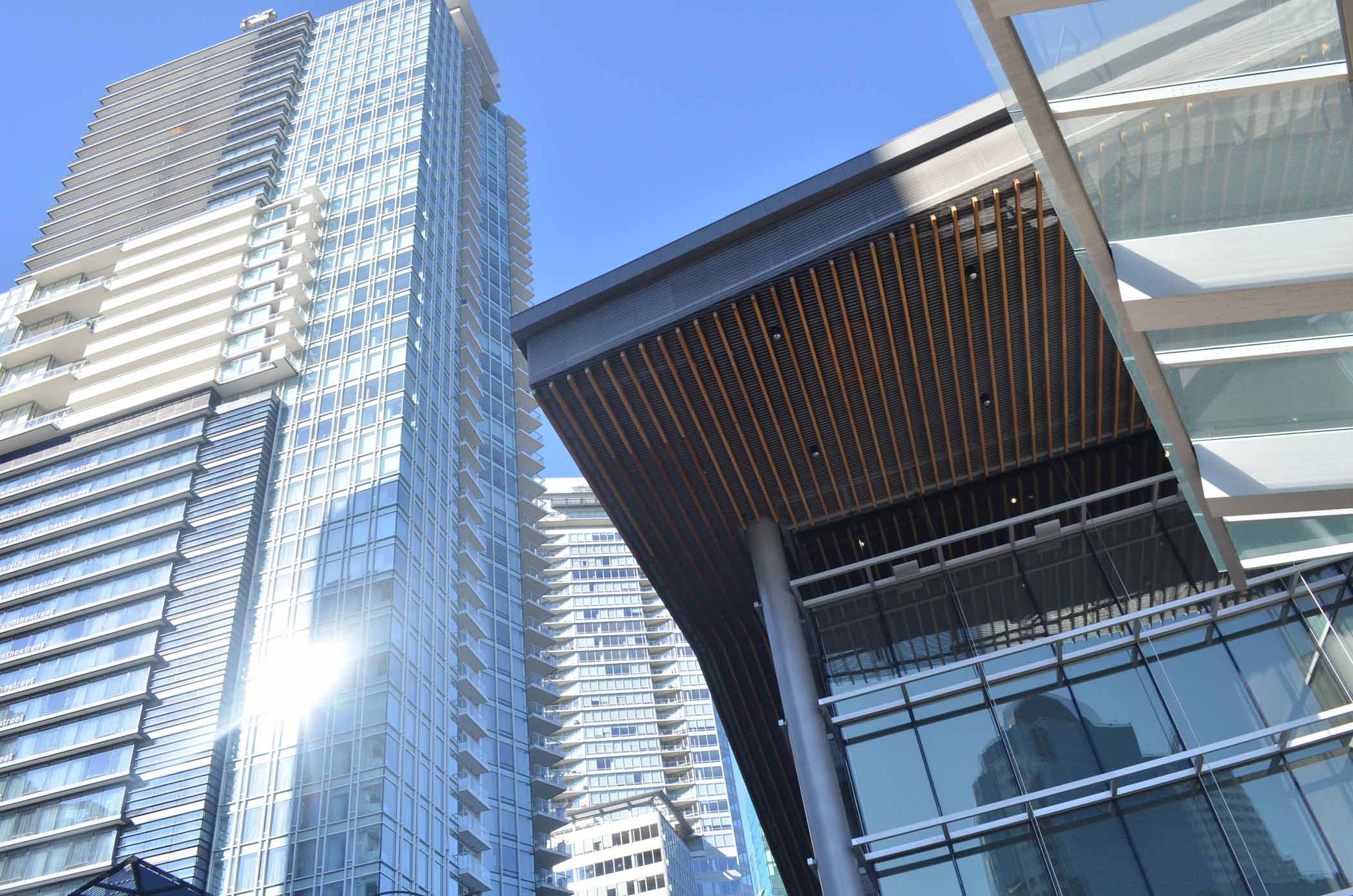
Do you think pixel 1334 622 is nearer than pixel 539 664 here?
Yes

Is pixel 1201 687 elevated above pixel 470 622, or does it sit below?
below

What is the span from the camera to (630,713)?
110312 millimetres

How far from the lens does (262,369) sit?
156 ft

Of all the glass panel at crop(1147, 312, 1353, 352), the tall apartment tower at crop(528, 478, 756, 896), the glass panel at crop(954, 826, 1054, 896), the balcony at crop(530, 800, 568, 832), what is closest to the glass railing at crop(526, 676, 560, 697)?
the balcony at crop(530, 800, 568, 832)

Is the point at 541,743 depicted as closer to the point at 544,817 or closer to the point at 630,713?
the point at 544,817

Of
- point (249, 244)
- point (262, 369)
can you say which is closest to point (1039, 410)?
point (262, 369)

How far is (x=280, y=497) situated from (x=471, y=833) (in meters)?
15.4

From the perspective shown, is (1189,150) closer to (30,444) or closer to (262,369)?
(262,369)

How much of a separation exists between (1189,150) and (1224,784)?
11.0 m

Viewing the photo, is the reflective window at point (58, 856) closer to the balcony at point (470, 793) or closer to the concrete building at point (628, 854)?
the balcony at point (470, 793)

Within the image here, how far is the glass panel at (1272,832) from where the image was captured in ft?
41.6

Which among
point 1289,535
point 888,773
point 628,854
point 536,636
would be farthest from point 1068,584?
point 628,854

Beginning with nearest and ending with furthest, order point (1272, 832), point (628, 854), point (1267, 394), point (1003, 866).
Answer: point (1267, 394)
point (1272, 832)
point (1003, 866)
point (628, 854)

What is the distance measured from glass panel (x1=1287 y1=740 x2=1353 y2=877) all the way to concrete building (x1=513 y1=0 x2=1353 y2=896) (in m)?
0.03
